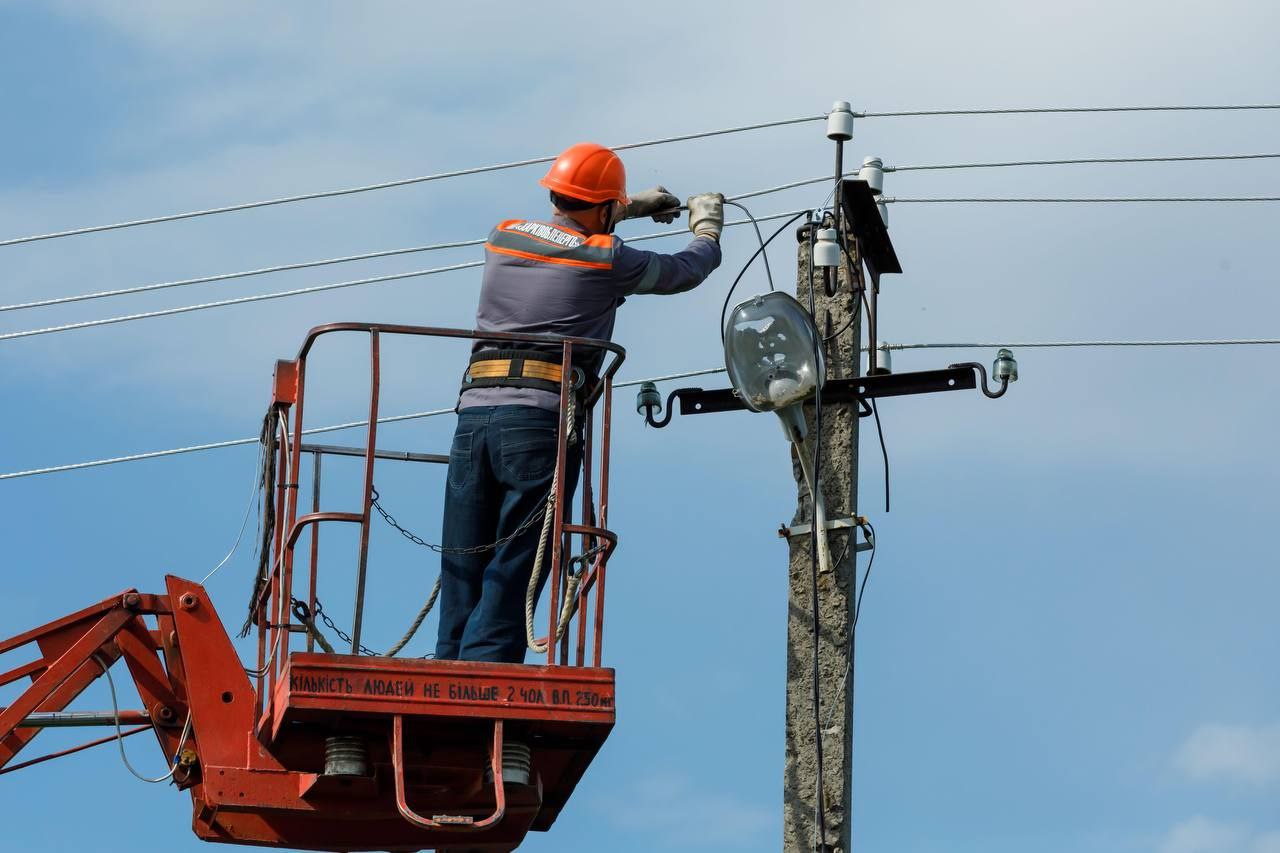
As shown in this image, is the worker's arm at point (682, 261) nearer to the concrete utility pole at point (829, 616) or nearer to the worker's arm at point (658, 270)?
the worker's arm at point (658, 270)

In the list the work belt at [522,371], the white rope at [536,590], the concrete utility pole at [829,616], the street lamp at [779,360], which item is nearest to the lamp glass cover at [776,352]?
the street lamp at [779,360]

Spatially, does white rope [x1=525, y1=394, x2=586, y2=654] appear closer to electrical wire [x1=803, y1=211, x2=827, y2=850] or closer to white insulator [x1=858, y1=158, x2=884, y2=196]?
electrical wire [x1=803, y1=211, x2=827, y2=850]

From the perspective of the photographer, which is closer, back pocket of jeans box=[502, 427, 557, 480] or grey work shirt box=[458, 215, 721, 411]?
back pocket of jeans box=[502, 427, 557, 480]

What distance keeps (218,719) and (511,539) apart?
5.40ft

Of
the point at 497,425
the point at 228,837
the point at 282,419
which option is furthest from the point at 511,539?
the point at 228,837

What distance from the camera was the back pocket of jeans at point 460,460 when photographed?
9.89 meters

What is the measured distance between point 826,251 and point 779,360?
61cm

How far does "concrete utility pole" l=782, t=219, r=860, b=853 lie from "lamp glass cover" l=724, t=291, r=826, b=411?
0.69 ft

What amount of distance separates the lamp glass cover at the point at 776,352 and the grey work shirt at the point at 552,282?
31.6 inches

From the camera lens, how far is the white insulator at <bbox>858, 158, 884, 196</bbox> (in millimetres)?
11664

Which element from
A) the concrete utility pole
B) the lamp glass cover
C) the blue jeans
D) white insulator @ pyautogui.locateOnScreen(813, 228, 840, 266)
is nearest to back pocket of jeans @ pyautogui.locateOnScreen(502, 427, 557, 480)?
the blue jeans

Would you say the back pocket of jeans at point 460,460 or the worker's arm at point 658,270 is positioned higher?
the worker's arm at point 658,270

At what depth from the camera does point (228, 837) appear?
10148 mm

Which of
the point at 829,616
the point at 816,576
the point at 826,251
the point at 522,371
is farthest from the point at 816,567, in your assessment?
the point at 522,371
